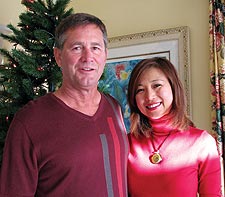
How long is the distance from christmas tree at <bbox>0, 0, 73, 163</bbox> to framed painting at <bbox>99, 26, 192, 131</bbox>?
898 millimetres

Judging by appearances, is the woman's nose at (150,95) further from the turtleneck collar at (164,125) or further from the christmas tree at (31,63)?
the christmas tree at (31,63)

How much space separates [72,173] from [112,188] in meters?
0.18

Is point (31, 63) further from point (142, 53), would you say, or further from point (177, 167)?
point (142, 53)

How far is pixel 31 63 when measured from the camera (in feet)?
5.08

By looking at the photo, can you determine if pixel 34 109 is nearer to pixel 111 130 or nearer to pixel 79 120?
pixel 79 120

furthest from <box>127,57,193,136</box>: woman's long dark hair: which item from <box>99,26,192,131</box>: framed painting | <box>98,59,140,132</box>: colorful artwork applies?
<box>98,59,140,132</box>: colorful artwork

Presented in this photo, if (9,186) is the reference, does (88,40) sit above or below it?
above

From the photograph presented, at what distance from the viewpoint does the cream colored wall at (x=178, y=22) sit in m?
2.52

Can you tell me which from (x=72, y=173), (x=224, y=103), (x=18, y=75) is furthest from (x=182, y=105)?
(x=224, y=103)

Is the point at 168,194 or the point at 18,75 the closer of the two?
the point at 168,194

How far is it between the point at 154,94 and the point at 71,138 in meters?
0.43

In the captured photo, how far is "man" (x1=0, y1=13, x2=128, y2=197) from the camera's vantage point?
1.13 meters

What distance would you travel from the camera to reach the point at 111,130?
1.32 m

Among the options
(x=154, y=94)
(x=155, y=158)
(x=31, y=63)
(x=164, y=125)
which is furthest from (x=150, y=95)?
(x=31, y=63)
